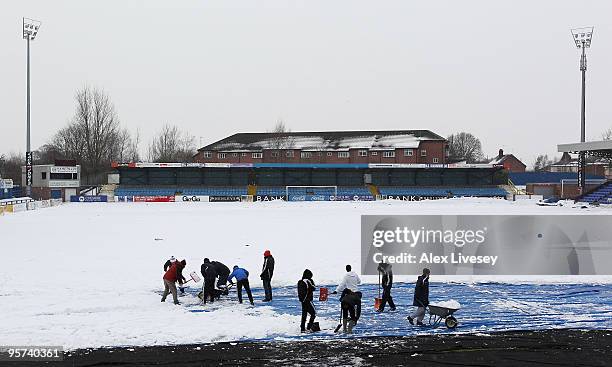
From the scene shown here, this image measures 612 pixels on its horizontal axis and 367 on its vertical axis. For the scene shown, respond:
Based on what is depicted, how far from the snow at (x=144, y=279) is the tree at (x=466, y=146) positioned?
434 feet

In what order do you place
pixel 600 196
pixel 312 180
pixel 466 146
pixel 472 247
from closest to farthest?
1. pixel 472 247
2. pixel 600 196
3. pixel 312 180
4. pixel 466 146

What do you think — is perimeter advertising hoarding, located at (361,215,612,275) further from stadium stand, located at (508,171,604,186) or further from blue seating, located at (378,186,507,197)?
stadium stand, located at (508,171,604,186)

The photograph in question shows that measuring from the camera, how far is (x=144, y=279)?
730 inches

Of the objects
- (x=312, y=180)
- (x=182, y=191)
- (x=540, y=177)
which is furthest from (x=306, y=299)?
(x=540, y=177)

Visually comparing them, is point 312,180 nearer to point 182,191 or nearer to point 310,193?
point 310,193

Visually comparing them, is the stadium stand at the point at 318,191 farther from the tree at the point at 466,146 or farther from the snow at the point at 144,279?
the tree at the point at 466,146

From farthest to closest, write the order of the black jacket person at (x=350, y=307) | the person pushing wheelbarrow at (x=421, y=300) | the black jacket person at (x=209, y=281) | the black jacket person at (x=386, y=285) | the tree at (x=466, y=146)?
1. the tree at (x=466, y=146)
2. the black jacket person at (x=209, y=281)
3. the black jacket person at (x=386, y=285)
4. the person pushing wheelbarrow at (x=421, y=300)
5. the black jacket person at (x=350, y=307)

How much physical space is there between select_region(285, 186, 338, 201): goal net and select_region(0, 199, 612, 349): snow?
41.5 metres

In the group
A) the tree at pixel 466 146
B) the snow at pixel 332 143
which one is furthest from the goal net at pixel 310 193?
the tree at pixel 466 146

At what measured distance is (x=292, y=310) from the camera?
1480 centimetres

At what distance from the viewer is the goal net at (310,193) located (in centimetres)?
7662

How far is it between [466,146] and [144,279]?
15562 cm

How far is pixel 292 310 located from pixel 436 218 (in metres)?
6.54

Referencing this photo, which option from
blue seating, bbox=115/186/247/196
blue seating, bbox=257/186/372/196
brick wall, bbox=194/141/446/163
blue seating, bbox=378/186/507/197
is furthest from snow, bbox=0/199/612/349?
brick wall, bbox=194/141/446/163
